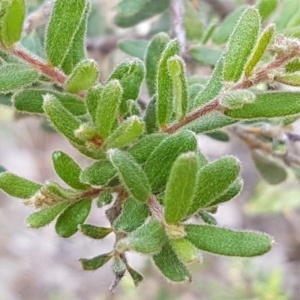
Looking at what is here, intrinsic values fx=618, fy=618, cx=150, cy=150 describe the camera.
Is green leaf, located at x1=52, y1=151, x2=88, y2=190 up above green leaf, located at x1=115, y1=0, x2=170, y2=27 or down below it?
above

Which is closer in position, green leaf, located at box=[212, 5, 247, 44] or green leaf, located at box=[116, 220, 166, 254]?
green leaf, located at box=[116, 220, 166, 254]

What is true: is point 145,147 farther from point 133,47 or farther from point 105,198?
point 133,47

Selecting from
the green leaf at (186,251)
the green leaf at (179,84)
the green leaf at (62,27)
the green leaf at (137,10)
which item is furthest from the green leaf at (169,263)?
the green leaf at (137,10)

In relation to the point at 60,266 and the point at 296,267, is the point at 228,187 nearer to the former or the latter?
the point at 296,267

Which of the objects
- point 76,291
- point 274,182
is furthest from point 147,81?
point 76,291

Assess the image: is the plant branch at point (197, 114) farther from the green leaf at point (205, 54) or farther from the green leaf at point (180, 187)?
the green leaf at point (205, 54)

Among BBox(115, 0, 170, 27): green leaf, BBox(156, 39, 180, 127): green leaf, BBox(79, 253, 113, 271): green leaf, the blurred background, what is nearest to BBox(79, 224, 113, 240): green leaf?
BBox(79, 253, 113, 271): green leaf

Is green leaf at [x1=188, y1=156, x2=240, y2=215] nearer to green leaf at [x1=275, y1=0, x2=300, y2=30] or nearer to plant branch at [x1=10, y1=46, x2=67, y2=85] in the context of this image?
plant branch at [x1=10, y1=46, x2=67, y2=85]
